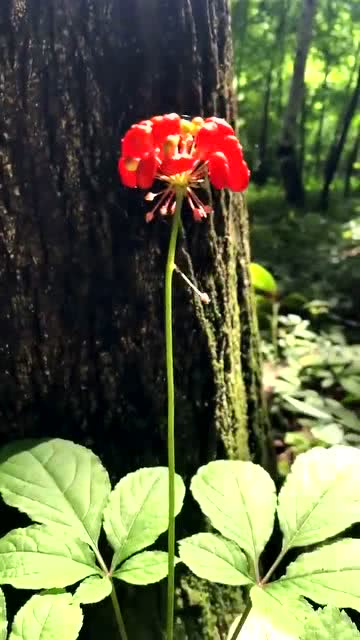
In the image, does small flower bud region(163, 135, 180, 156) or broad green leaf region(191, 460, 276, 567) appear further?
broad green leaf region(191, 460, 276, 567)

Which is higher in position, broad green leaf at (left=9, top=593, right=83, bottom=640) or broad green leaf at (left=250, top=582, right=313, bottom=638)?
broad green leaf at (left=9, top=593, right=83, bottom=640)

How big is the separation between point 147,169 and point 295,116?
674 centimetres

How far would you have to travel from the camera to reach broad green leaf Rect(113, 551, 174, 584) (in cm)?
105

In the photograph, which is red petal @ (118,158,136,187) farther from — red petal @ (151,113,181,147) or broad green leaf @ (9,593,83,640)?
broad green leaf @ (9,593,83,640)

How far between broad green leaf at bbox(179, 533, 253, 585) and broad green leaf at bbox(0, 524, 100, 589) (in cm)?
16

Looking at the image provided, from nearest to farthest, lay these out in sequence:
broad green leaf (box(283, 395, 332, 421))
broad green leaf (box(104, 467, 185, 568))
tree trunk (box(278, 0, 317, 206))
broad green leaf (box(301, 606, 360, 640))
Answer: broad green leaf (box(301, 606, 360, 640))
broad green leaf (box(104, 467, 185, 568))
broad green leaf (box(283, 395, 332, 421))
tree trunk (box(278, 0, 317, 206))

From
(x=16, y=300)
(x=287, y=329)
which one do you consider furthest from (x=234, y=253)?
(x=287, y=329)

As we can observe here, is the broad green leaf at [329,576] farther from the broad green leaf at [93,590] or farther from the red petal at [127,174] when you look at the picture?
the red petal at [127,174]

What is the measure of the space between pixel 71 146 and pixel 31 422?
1.77 ft

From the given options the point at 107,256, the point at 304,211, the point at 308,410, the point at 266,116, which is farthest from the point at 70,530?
the point at 266,116

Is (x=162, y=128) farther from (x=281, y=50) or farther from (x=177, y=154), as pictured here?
(x=281, y=50)

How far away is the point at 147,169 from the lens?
0.87m

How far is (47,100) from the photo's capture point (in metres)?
1.10

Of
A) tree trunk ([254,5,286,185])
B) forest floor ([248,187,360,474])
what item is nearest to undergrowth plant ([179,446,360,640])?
forest floor ([248,187,360,474])
